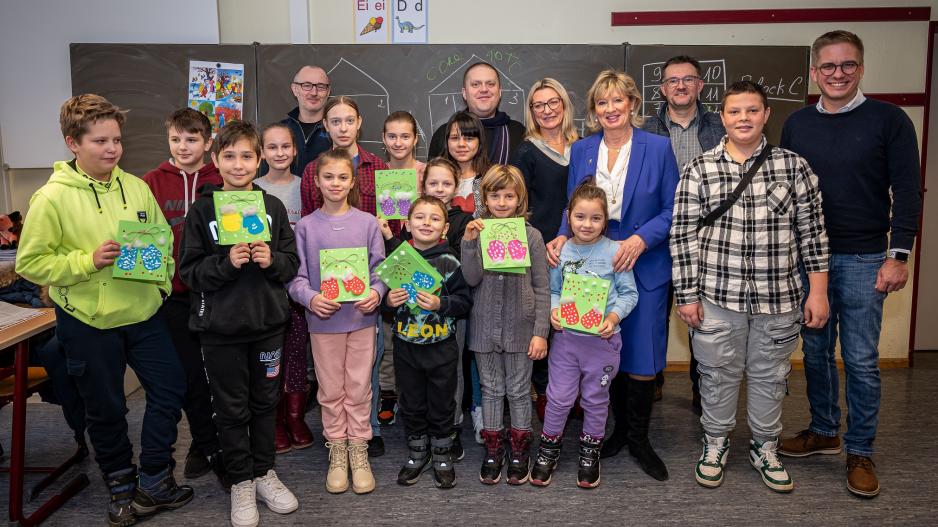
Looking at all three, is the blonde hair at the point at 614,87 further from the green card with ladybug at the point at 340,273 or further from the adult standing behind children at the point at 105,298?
the adult standing behind children at the point at 105,298

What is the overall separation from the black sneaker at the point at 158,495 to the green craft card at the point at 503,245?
1.61 m

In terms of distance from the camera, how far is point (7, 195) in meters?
4.28

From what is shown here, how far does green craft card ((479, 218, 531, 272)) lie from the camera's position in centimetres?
A: 254

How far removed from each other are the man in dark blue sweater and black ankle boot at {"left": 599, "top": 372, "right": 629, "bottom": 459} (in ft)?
3.16

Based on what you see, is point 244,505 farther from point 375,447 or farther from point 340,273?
point 340,273

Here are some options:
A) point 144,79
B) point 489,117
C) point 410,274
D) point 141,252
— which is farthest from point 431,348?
point 144,79

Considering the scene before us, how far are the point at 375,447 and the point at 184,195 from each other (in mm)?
1489

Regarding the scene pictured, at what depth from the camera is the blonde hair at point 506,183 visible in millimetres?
2668

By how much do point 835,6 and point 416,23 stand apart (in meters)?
2.96

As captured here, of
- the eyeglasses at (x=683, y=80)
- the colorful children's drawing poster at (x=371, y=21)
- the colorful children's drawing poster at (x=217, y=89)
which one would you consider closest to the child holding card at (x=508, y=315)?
the eyeglasses at (x=683, y=80)

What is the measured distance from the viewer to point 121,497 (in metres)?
2.51

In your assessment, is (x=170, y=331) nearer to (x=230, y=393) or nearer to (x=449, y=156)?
(x=230, y=393)

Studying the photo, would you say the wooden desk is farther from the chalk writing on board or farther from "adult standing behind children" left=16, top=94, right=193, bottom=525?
the chalk writing on board

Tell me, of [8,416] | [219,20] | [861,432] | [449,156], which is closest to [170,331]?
[449,156]
